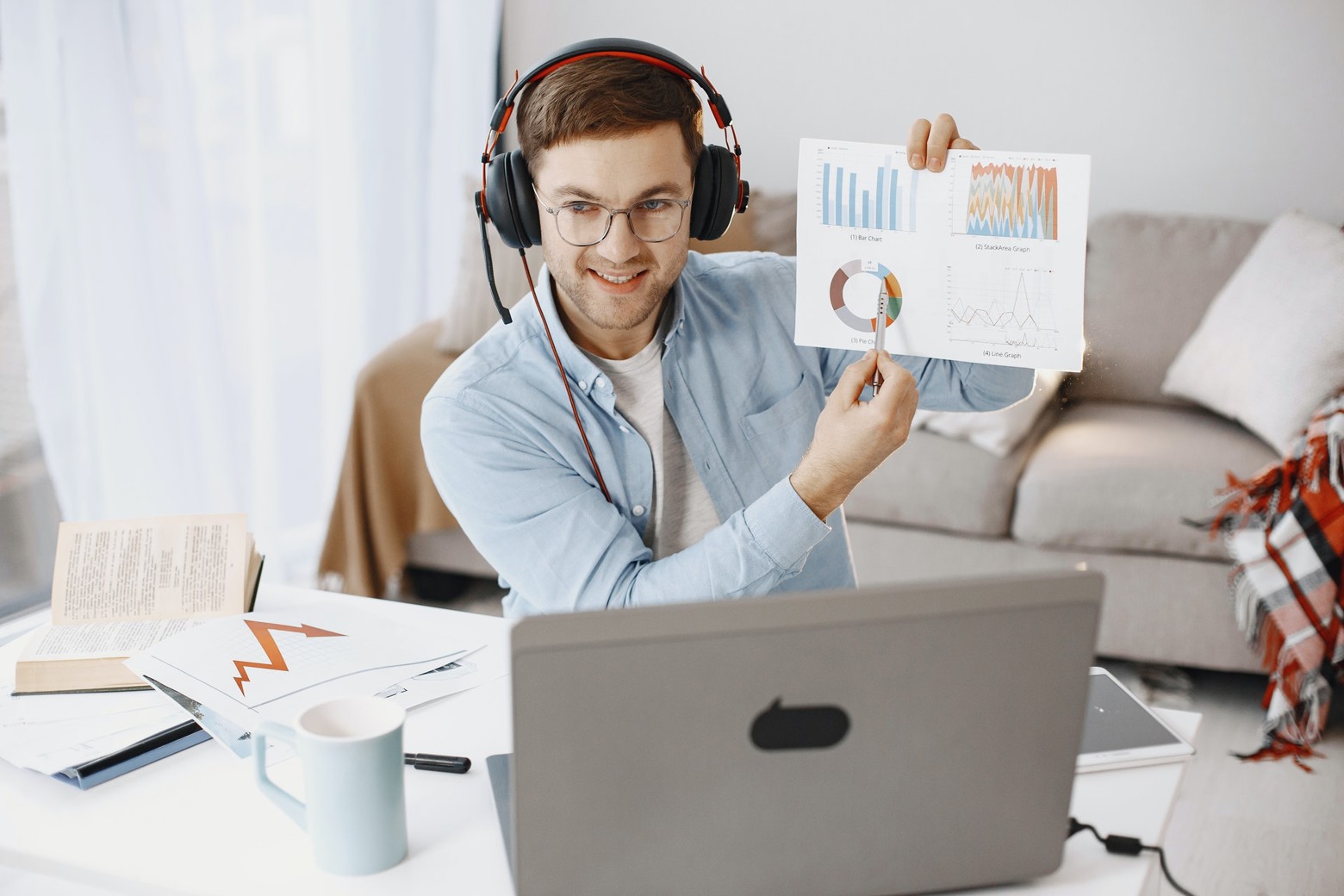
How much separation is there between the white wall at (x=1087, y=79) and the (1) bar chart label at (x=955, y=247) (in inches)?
77.3

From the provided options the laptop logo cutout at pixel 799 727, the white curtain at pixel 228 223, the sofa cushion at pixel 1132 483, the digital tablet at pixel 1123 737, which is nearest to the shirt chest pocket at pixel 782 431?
the digital tablet at pixel 1123 737

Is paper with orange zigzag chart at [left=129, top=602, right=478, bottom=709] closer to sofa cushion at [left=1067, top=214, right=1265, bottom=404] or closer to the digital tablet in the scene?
the digital tablet

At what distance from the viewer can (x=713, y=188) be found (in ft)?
3.97

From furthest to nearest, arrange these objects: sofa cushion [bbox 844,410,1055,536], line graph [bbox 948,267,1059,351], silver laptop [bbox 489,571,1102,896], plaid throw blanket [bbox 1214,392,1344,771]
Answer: sofa cushion [bbox 844,410,1055,536] < plaid throw blanket [bbox 1214,392,1344,771] < line graph [bbox 948,267,1059,351] < silver laptop [bbox 489,571,1102,896]

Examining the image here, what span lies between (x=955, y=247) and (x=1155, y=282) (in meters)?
1.73

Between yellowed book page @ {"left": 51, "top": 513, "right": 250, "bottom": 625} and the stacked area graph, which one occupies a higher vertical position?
the stacked area graph

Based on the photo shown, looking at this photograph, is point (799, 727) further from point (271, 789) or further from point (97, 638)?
point (97, 638)

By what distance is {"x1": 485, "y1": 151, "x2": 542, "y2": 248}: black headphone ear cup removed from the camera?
1199mm

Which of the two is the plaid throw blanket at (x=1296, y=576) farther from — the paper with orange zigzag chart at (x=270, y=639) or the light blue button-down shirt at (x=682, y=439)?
the paper with orange zigzag chart at (x=270, y=639)

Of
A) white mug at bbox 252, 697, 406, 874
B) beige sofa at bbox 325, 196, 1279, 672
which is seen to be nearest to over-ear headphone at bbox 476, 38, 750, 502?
white mug at bbox 252, 697, 406, 874

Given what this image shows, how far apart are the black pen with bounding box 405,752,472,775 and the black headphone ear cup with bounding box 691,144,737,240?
0.60 m

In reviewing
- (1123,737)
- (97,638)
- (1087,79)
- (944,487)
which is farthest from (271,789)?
(1087,79)

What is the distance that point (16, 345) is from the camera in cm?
204

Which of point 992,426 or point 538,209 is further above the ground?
point 538,209
